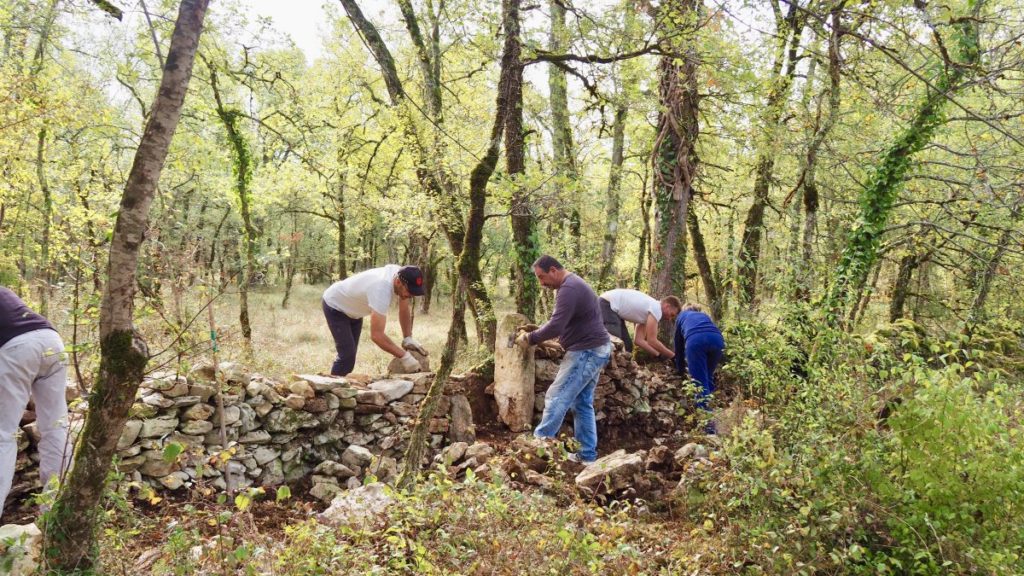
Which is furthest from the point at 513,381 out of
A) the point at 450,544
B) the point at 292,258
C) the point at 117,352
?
the point at 292,258

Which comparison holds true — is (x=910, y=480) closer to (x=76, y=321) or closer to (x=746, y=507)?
(x=746, y=507)

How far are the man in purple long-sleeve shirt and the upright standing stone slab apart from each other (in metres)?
0.54

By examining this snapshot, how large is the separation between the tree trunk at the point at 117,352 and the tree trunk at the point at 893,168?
681 cm

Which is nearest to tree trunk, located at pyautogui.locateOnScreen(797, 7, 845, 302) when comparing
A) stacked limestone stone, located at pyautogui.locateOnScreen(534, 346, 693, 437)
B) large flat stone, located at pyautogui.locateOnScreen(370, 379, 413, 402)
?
stacked limestone stone, located at pyautogui.locateOnScreen(534, 346, 693, 437)

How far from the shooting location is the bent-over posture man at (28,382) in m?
3.38

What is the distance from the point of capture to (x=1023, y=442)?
3.06m

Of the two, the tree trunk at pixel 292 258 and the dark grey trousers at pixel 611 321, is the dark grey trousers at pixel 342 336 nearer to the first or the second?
the dark grey trousers at pixel 611 321

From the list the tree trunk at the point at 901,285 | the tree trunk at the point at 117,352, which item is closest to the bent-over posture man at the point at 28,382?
the tree trunk at the point at 117,352

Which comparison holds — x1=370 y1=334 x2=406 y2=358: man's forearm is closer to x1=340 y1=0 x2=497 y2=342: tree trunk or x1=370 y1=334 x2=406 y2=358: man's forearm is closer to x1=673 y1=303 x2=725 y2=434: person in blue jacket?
x1=340 y1=0 x2=497 y2=342: tree trunk

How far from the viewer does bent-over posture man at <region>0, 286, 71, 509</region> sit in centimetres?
338

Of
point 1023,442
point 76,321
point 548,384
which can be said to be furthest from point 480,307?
point 1023,442

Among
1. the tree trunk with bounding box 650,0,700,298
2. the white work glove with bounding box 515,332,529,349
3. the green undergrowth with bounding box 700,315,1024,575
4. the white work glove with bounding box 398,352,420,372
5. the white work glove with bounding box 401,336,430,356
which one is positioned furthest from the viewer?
the tree trunk with bounding box 650,0,700,298

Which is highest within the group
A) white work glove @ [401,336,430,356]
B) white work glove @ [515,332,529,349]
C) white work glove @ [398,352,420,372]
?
white work glove @ [515,332,529,349]

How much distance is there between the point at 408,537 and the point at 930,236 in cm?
1013
